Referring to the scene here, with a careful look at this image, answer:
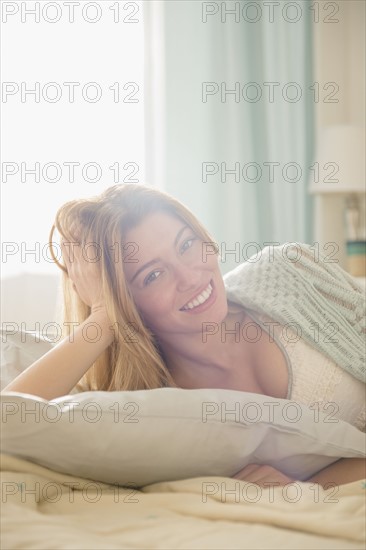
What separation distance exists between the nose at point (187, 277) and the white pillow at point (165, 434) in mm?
374

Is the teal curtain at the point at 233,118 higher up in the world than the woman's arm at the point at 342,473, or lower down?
higher up

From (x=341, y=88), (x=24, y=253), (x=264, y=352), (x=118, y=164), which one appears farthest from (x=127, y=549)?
(x=341, y=88)

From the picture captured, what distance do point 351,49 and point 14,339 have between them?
9.83 ft

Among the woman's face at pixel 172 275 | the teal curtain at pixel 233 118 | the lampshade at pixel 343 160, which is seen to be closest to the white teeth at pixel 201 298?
the woman's face at pixel 172 275

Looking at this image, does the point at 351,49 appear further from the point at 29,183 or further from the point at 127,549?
the point at 127,549

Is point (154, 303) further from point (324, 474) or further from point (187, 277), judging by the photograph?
point (324, 474)

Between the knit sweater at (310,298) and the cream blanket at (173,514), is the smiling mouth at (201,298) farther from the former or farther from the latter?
the cream blanket at (173,514)

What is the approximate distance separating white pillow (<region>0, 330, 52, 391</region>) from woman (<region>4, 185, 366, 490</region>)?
125mm

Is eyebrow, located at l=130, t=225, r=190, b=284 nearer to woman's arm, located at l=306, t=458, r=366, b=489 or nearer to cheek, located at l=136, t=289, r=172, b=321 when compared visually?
cheek, located at l=136, t=289, r=172, b=321

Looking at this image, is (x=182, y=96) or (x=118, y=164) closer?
(x=118, y=164)

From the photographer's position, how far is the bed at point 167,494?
0.88 m

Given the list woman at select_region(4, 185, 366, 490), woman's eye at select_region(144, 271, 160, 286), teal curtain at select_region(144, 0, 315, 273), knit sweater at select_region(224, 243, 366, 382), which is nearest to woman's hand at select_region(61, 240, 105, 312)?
woman at select_region(4, 185, 366, 490)

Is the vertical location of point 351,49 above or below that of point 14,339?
above

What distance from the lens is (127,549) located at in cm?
85
